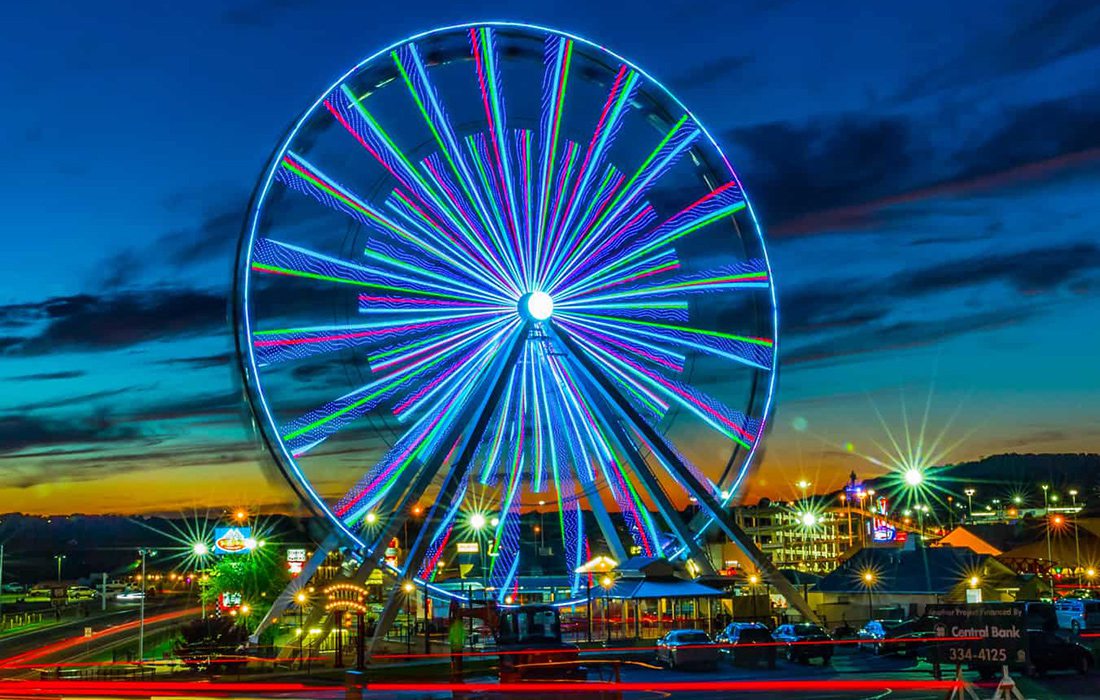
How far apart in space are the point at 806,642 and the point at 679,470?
6459 mm

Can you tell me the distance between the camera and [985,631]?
22.8 meters

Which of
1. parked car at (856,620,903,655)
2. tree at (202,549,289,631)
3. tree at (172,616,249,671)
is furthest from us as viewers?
tree at (202,549,289,631)

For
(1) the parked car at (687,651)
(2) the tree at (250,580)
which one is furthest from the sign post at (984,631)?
(2) the tree at (250,580)

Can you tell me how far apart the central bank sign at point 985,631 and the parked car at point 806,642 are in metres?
8.13

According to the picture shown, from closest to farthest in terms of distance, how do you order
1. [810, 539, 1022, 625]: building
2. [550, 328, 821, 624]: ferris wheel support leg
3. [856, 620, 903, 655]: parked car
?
[550, 328, 821, 624]: ferris wheel support leg < [856, 620, 903, 655]: parked car < [810, 539, 1022, 625]: building

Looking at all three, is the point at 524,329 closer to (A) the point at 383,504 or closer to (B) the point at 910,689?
(A) the point at 383,504

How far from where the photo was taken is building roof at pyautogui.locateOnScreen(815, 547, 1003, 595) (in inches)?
2149

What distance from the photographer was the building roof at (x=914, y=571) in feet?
179

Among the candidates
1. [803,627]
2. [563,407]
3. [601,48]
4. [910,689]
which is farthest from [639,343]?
[910,689]

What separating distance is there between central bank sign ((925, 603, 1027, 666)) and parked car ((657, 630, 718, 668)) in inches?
362

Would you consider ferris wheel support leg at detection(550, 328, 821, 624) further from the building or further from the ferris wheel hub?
the building

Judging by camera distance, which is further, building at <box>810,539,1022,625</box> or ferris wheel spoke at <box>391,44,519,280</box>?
building at <box>810,539,1022,625</box>

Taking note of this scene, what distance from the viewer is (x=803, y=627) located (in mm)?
36812

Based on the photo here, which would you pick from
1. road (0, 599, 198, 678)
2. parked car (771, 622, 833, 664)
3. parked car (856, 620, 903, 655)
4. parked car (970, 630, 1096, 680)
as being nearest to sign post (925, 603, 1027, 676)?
parked car (970, 630, 1096, 680)
